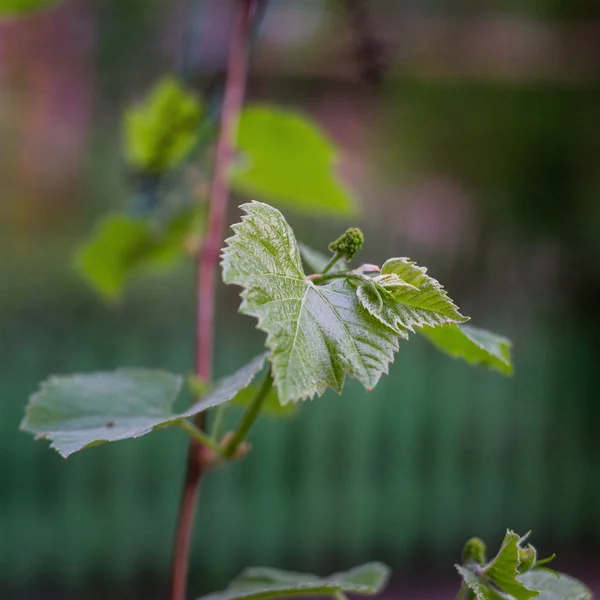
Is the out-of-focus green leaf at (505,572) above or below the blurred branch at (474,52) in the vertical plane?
below

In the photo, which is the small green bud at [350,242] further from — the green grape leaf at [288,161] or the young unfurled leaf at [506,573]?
the green grape leaf at [288,161]

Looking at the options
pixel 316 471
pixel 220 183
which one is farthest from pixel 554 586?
pixel 316 471

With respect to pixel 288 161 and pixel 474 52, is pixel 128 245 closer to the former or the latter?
pixel 288 161

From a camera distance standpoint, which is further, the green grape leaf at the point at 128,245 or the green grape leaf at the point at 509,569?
the green grape leaf at the point at 128,245

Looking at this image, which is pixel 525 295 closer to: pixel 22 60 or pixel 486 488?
pixel 486 488

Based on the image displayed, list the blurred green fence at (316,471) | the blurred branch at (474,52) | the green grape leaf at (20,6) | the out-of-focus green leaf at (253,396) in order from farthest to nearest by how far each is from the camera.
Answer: the blurred branch at (474,52) → the blurred green fence at (316,471) → the green grape leaf at (20,6) → the out-of-focus green leaf at (253,396)

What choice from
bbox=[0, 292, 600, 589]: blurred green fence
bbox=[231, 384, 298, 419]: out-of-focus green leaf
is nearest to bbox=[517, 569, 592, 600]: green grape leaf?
bbox=[231, 384, 298, 419]: out-of-focus green leaf

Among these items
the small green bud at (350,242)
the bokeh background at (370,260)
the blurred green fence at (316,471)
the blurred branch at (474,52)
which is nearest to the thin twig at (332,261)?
the small green bud at (350,242)
